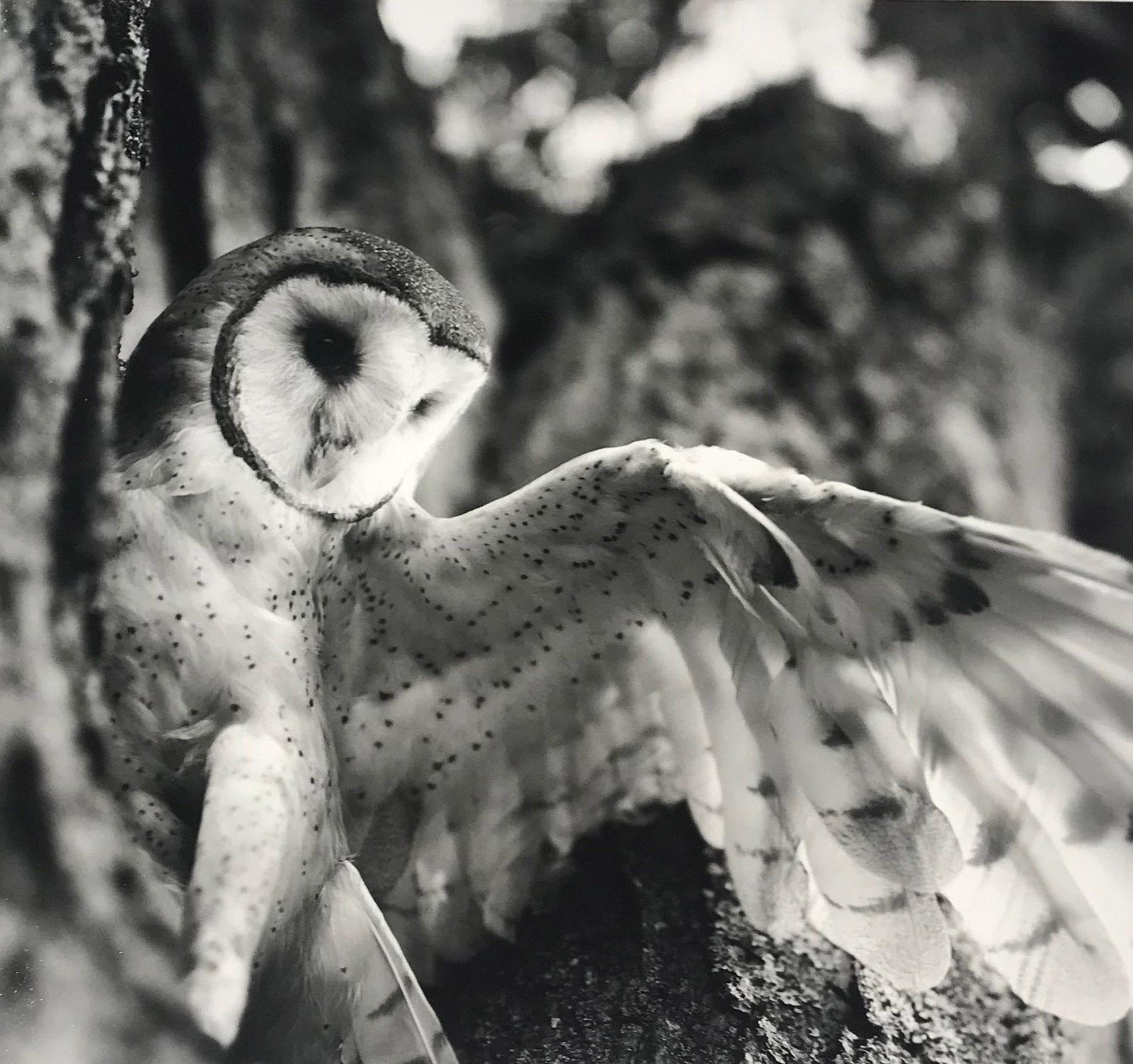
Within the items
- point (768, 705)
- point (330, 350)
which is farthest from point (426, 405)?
point (768, 705)

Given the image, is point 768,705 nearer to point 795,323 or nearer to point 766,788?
point 766,788

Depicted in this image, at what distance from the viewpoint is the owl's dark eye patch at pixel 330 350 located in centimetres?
73

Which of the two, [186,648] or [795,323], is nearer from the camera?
[186,648]

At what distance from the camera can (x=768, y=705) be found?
0.79m

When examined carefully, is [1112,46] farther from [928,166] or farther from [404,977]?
[404,977]

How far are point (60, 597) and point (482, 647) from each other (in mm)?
332

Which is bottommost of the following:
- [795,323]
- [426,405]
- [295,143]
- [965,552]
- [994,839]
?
[994,839]

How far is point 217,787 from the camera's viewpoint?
0.70 m

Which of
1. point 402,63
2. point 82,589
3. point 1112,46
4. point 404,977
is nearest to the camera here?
point 82,589

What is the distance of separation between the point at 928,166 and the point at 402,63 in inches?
24.3

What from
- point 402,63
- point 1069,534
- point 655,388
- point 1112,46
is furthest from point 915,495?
point 402,63

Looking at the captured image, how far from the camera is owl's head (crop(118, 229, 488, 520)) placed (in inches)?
28.4

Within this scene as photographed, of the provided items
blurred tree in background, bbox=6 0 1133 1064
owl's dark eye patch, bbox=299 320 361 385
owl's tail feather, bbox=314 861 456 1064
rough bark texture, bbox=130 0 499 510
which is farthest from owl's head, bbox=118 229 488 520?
owl's tail feather, bbox=314 861 456 1064

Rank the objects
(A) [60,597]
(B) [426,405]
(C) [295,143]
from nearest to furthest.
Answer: (A) [60,597] → (B) [426,405] → (C) [295,143]
